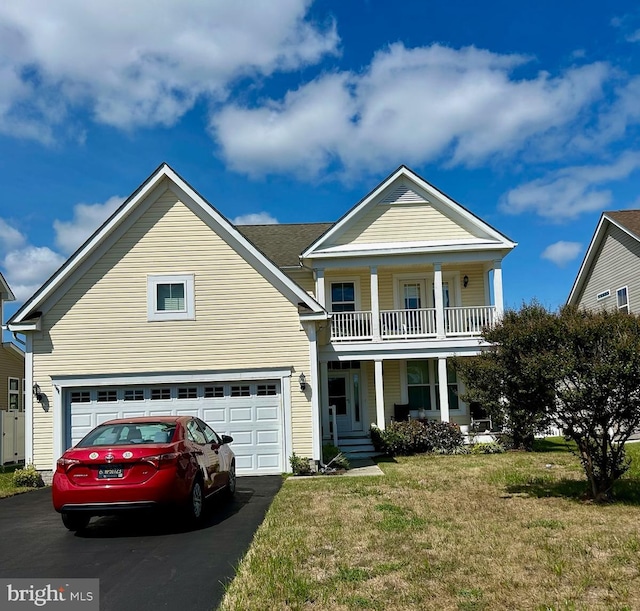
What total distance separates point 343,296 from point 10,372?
12.5 m

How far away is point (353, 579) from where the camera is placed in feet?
19.6

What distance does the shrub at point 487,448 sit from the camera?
1808 cm

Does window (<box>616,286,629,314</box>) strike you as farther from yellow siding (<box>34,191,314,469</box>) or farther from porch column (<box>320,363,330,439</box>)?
yellow siding (<box>34,191,314,469</box>)

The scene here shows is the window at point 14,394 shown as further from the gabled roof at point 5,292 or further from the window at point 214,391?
the window at point 214,391

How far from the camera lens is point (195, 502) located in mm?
8875

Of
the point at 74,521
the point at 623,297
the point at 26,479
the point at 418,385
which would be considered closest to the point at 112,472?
the point at 74,521

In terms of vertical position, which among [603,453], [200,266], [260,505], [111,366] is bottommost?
[260,505]

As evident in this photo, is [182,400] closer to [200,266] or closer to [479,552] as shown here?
[200,266]

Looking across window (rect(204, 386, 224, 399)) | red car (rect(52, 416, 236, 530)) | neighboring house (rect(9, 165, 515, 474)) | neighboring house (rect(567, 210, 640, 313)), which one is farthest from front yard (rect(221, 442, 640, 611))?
neighboring house (rect(567, 210, 640, 313))

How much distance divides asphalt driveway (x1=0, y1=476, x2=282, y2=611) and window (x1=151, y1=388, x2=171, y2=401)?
14.9 ft

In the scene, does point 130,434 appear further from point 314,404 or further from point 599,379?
point 599,379

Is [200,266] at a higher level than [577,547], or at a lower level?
higher

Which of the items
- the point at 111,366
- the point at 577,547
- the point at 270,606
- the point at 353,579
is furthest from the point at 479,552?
the point at 111,366

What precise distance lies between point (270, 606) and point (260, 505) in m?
5.30
